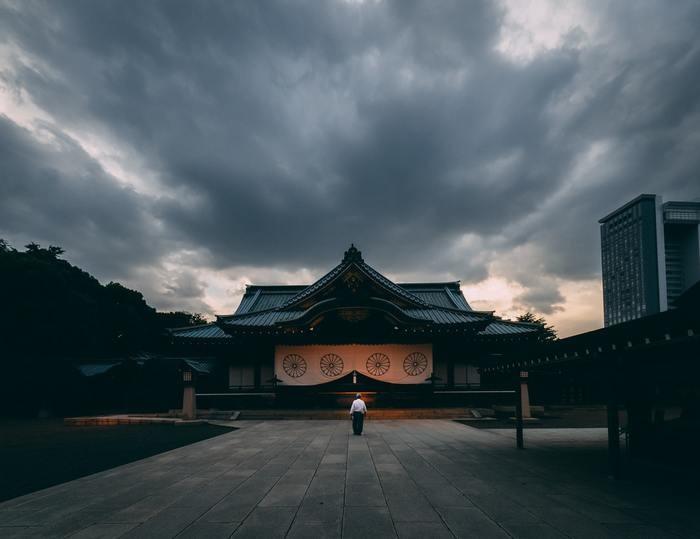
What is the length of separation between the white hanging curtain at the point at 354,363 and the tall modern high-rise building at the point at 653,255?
6612 cm

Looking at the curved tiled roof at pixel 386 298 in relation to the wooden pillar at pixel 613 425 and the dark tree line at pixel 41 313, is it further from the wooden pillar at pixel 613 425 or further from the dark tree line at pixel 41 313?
the wooden pillar at pixel 613 425

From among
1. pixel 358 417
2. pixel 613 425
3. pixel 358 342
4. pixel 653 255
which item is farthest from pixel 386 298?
pixel 653 255

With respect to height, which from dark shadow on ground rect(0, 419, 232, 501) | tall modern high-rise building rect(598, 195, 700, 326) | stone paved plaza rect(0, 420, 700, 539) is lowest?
dark shadow on ground rect(0, 419, 232, 501)

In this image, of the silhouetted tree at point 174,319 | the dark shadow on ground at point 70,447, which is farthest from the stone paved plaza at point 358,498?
the silhouetted tree at point 174,319

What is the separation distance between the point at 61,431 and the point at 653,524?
21.4 meters

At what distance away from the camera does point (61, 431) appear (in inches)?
714

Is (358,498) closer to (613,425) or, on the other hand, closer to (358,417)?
(613,425)

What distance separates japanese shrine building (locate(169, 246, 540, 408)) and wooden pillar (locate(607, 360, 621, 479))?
44.8 feet

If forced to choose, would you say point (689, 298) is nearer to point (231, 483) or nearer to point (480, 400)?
point (480, 400)

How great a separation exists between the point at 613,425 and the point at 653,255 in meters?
79.5

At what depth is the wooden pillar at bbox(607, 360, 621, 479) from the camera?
8.80 meters

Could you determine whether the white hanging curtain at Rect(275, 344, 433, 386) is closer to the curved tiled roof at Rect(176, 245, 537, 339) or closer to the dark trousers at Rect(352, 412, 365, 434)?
the curved tiled roof at Rect(176, 245, 537, 339)

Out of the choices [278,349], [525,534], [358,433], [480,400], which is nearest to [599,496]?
[525,534]

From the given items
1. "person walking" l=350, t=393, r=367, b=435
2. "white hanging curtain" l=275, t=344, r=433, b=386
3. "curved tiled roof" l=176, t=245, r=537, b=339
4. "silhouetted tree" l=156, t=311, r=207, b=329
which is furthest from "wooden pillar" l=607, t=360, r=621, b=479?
"silhouetted tree" l=156, t=311, r=207, b=329
